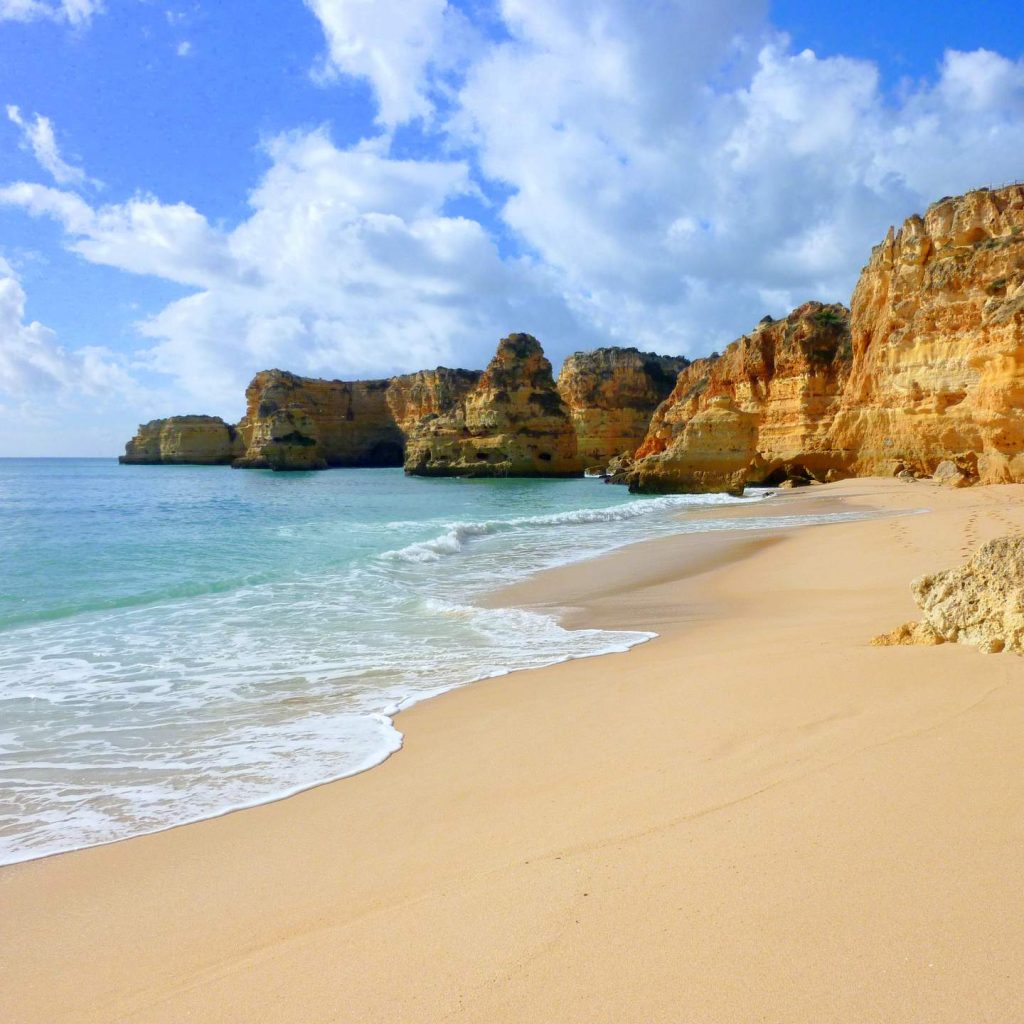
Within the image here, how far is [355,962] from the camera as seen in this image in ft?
7.12

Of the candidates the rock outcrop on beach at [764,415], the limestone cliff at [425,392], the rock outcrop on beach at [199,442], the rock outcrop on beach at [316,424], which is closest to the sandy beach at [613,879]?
the rock outcrop on beach at [764,415]

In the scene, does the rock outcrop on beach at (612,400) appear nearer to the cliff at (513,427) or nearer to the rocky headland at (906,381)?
the cliff at (513,427)

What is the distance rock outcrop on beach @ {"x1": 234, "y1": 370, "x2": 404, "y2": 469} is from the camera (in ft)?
268

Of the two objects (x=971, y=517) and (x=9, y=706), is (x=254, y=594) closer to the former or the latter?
(x=9, y=706)

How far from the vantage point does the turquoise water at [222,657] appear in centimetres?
415

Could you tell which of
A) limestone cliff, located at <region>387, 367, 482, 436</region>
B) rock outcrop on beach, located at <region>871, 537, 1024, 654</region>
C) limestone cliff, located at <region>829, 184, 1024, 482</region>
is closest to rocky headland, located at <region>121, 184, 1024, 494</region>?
limestone cliff, located at <region>829, 184, 1024, 482</region>

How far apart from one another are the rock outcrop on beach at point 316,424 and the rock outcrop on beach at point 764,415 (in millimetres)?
46281

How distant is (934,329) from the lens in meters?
29.0

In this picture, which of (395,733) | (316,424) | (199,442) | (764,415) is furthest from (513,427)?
(199,442)

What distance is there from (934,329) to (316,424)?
75.0 m

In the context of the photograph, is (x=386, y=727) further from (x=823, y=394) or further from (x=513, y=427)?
(x=513, y=427)

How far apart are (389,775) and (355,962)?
1848 millimetres

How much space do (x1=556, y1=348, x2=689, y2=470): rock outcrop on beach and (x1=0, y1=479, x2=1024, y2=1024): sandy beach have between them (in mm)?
66837

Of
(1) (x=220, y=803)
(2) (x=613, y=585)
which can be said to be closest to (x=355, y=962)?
(1) (x=220, y=803)
